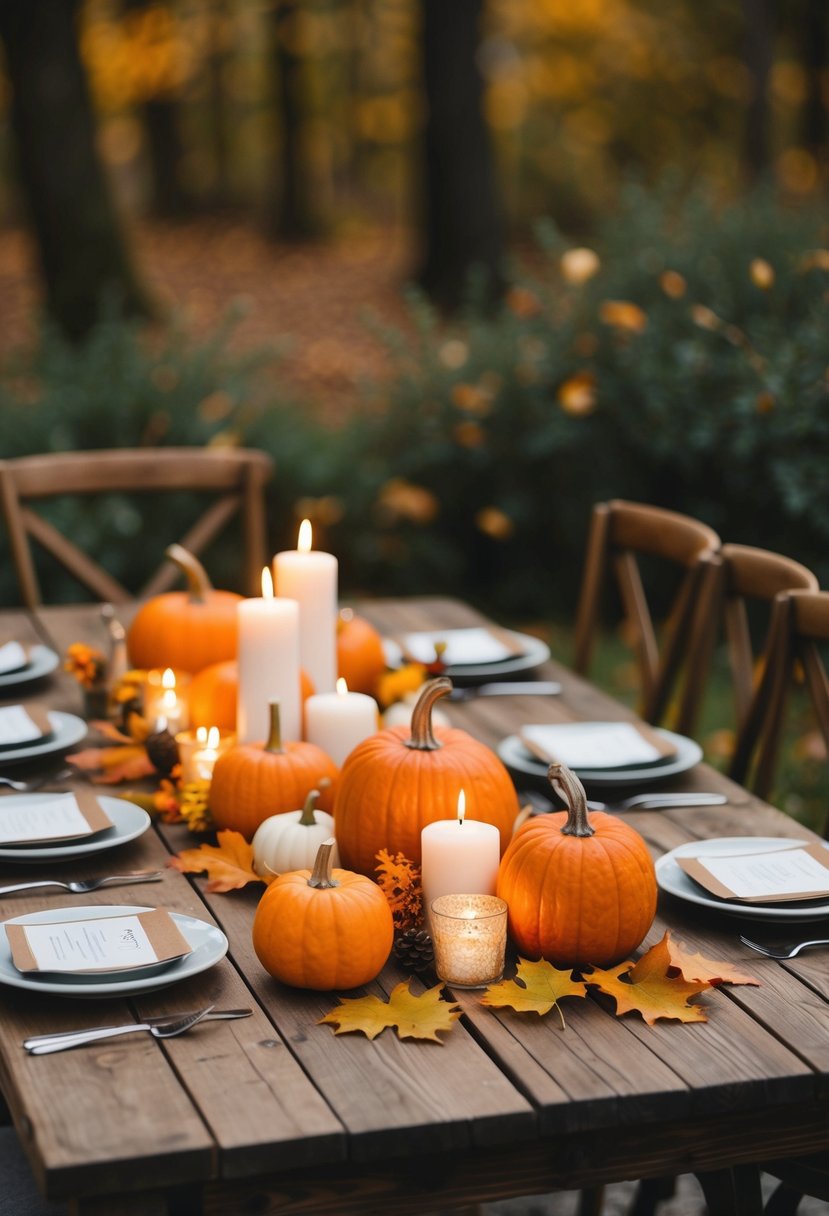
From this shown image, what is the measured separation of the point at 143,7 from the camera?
14.2 meters

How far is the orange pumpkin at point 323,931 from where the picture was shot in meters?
1.60

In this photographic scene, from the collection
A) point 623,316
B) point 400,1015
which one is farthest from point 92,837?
point 623,316

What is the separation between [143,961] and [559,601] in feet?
13.7

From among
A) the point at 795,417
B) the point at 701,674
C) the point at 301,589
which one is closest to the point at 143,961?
the point at 301,589

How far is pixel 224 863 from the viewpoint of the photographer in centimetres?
196

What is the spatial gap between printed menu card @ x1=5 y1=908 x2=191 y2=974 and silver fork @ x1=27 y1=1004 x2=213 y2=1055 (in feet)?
0.24

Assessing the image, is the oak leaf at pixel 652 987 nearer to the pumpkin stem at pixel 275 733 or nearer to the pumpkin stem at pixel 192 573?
the pumpkin stem at pixel 275 733

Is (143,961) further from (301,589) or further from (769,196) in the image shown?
(769,196)

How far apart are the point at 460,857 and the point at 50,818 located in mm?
632

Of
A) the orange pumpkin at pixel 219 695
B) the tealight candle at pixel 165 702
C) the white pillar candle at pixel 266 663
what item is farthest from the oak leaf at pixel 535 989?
the tealight candle at pixel 165 702

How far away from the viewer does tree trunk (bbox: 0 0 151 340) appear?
774cm

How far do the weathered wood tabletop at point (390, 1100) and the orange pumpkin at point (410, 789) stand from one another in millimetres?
200

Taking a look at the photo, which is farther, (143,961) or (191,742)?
(191,742)

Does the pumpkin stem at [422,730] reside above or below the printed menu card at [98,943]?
above
